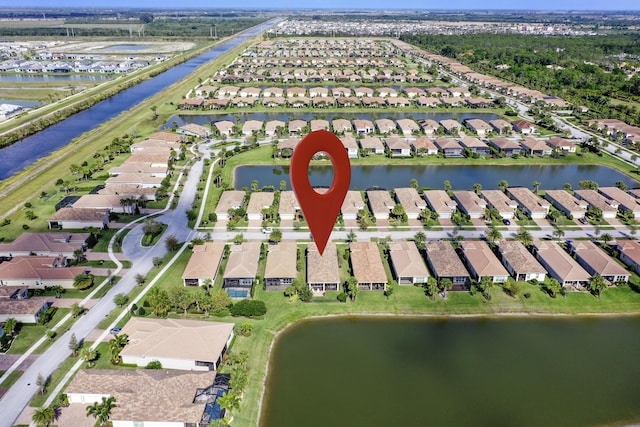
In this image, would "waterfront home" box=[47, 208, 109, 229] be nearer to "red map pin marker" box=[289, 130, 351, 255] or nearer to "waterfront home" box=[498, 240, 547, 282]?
"red map pin marker" box=[289, 130, 351, 255]

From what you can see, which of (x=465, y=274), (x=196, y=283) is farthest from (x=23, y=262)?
(x=465, y=274)

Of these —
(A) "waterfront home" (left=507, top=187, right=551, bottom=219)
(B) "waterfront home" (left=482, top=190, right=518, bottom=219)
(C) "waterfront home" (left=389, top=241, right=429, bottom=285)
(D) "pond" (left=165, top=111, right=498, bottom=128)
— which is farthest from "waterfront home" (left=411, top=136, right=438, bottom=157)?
(C) "waterfront home" (left=389, top=241, right=429, bottom=285)

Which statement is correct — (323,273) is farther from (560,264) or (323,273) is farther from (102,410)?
(560,264)

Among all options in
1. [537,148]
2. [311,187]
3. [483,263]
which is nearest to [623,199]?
[537,148]

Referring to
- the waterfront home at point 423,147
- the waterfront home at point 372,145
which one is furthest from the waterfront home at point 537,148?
the waterfront home at point 372,145

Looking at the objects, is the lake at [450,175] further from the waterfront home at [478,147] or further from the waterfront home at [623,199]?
the waterfront home at [623,199]

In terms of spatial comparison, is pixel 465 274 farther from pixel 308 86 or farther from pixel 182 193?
pixel 308 86
